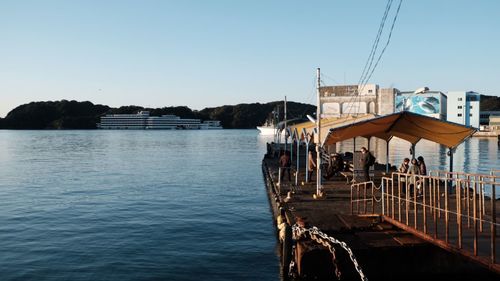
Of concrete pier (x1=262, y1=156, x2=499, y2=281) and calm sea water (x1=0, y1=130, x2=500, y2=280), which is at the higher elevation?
concrete pier (x1=262, y1=156, x2=499, y2=281)

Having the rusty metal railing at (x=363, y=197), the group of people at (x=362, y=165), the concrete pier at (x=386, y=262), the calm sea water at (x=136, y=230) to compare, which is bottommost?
the calm sea water at (x=136, y=230)

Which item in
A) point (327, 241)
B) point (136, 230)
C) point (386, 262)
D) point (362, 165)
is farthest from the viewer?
point (362, 165)

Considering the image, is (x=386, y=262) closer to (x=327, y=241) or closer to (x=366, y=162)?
(x=327, y=241)

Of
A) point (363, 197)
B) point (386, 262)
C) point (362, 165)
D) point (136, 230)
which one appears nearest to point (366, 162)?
point (362, 165)

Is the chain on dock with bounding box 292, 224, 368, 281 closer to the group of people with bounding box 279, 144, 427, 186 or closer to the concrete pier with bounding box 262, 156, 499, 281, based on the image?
the concrete pier with bounding box 262, 156, 499, 281

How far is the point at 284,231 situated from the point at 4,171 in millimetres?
41924

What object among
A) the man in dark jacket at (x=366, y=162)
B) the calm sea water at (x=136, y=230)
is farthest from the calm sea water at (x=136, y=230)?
the man in dark jacket at (x=366, y=162)

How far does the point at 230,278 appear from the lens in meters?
12.7

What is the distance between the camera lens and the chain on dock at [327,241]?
1048cm

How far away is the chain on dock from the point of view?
1048cm

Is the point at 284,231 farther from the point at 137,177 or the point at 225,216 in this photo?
the point at 137,177

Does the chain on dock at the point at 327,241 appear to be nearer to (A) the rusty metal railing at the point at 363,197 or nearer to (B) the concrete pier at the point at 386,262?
(B) the concrete pier at the point at 386,262

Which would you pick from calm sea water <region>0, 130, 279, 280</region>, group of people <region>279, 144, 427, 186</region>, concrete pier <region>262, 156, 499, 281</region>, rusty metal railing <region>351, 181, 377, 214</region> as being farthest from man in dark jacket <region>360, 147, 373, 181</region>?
concrete pier <region>262, 156, 499, 281</region>

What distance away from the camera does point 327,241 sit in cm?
1106
